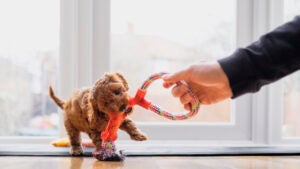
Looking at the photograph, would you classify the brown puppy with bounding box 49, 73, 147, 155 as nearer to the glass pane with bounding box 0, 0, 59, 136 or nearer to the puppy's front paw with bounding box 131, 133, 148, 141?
the puppy's front paw with bounding box 131, 133, 148, 141

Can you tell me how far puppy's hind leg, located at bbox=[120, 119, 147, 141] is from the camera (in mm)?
997

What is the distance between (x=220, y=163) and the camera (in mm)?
984

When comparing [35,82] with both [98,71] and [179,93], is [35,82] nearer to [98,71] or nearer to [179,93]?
[98,71]

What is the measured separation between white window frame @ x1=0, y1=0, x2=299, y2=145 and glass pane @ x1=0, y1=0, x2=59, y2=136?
6 cm

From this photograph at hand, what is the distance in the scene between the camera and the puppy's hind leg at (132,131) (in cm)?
100

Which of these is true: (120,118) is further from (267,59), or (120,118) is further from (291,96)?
(291,96)

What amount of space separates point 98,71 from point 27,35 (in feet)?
0.91

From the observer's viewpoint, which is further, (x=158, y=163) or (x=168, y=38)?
(x=168, y=38)

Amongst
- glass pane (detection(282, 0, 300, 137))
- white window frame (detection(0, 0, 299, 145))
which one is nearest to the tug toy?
white window frame (detection(0, 0, 299, 145))

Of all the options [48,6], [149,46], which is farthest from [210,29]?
[48,6]

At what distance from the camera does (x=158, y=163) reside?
3.19ft

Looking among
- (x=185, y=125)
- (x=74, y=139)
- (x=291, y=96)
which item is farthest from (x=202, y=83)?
(x=291, y=96)

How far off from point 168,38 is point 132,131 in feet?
1.74

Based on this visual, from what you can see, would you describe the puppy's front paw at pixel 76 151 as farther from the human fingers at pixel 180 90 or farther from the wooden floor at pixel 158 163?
the human fingers at pixel 180 90
